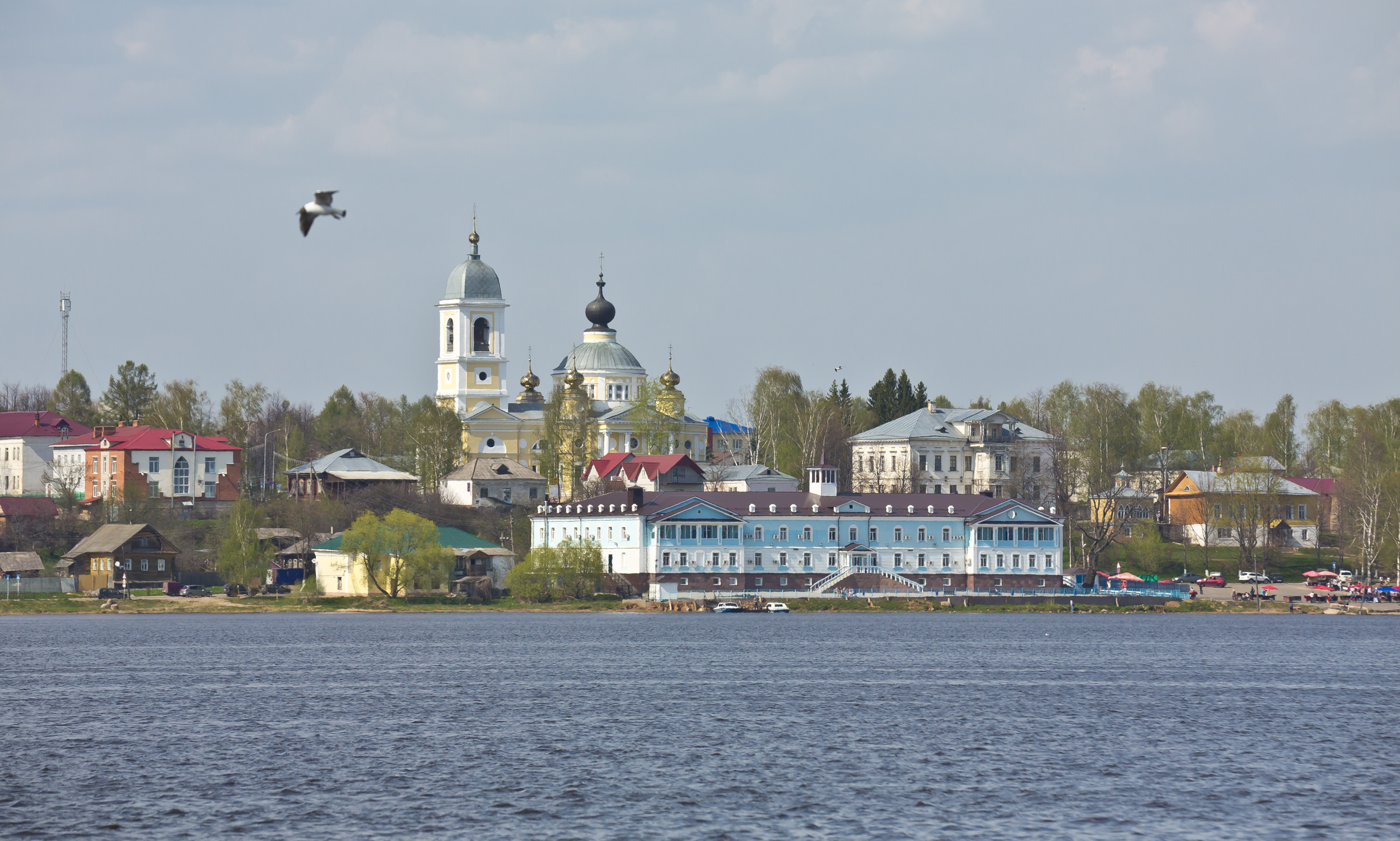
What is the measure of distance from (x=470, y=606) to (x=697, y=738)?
169ft

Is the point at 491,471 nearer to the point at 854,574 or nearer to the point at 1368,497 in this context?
the point at 854,574

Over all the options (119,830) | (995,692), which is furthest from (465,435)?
(119,830)

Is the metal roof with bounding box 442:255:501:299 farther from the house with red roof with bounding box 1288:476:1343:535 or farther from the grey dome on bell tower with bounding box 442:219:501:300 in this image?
the house with red roof with bounding box 1288:476:1343:535

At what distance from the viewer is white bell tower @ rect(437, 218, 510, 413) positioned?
151250 mm

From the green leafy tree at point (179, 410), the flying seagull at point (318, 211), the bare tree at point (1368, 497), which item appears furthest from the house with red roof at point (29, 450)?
the flying seagull at point (318, 211)

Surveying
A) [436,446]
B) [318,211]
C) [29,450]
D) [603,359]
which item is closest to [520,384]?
[603,359]

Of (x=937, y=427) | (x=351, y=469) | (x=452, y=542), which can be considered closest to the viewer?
(x=452, y=542)

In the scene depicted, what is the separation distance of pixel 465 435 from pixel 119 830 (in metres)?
107

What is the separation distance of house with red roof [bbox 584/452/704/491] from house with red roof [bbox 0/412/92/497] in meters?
40.0

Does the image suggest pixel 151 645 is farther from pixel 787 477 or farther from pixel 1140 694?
pixel 787 477

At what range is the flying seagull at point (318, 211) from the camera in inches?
1141

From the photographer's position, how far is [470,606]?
101 m

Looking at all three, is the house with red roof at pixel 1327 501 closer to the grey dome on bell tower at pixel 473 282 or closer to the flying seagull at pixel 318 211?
the grey dome on bell tower at pixel 473 282

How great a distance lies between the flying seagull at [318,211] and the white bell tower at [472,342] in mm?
121169
